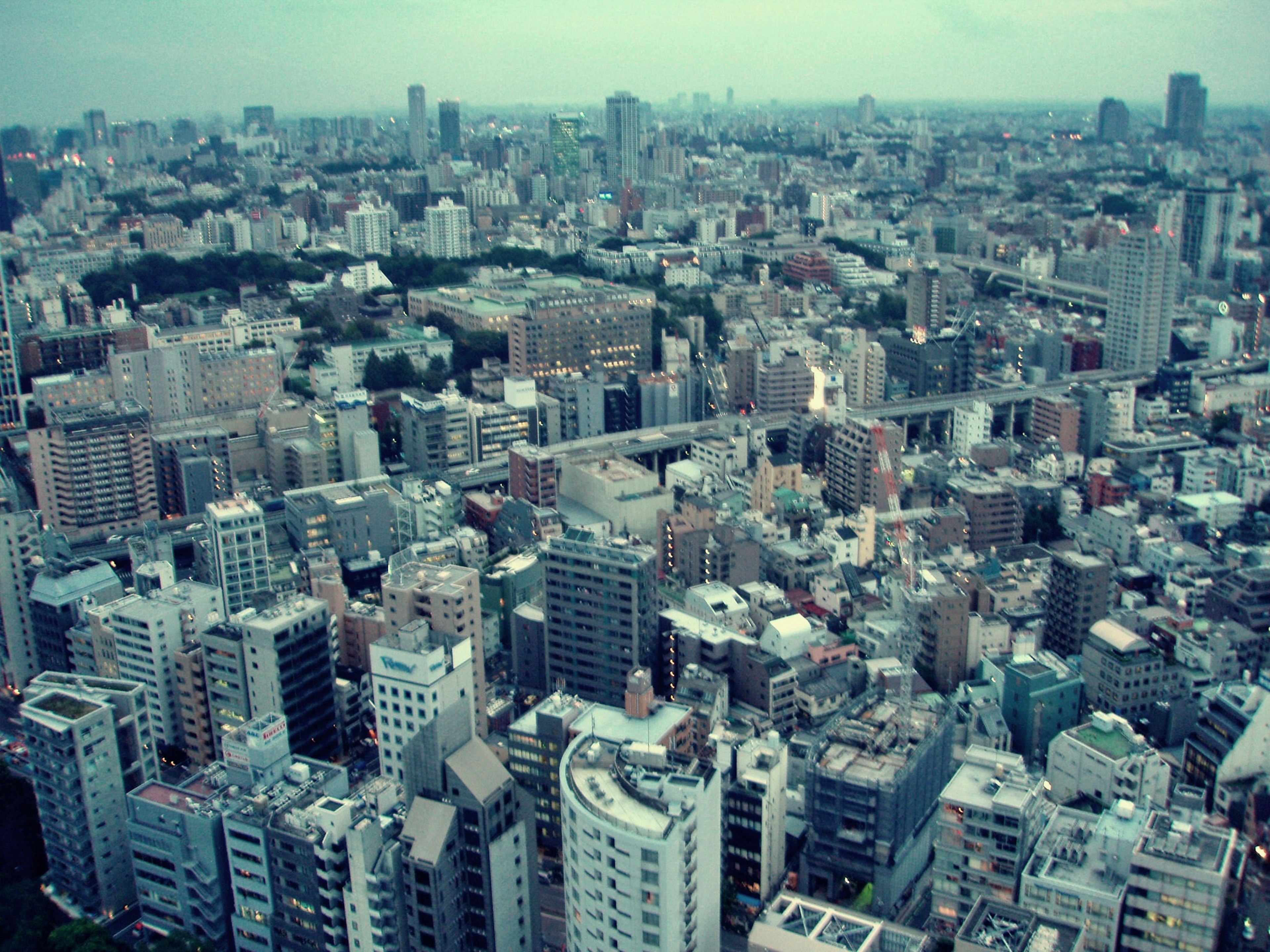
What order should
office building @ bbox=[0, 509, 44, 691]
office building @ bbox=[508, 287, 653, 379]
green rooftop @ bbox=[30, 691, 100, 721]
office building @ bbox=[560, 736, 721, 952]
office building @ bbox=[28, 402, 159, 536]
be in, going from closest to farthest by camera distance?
office building @ bbox=[560, 736, 721, 952] → green rooftop @ bbox=[30, 691, 100, 721] → office building @ bbox=[0, 509, 44, 691] → office building @ bbox=[28, 402, 159, 536] → office building @ bbox=[508, 287, 653, 379]

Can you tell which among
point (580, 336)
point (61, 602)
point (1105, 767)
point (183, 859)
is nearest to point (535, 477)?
point (61, 602)

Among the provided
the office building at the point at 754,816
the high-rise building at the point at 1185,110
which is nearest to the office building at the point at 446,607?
the office building at the point at 754,816

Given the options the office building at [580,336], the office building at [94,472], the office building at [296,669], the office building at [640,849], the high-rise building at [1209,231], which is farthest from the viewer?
the high-rise building at [1209,231]

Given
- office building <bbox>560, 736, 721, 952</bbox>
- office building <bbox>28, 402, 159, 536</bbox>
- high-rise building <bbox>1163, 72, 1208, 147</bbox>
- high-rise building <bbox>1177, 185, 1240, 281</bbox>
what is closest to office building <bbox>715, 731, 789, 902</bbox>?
office building <bbox>560, 736, 721, 952</bbox>

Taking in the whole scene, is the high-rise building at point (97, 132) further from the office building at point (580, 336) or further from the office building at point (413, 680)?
the office building at point (413, 680)

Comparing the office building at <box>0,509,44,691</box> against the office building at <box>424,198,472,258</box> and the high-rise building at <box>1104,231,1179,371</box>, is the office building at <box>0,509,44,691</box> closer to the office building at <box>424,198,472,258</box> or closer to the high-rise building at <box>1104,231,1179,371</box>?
the high-rise building at <box>1104,231,1179,371</box>

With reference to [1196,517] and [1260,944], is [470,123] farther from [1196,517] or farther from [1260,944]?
[1260,944]
